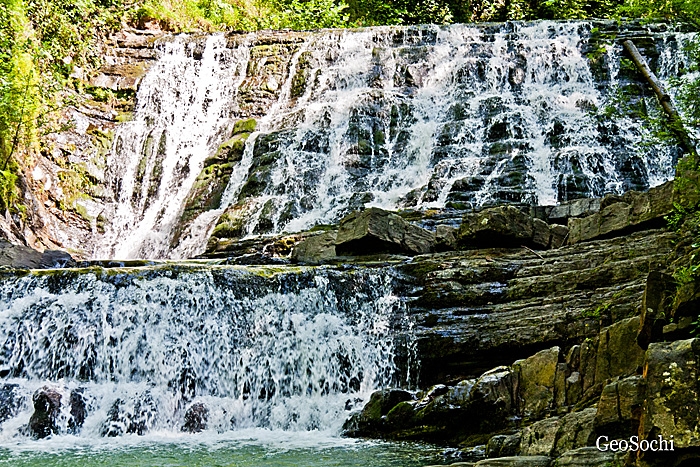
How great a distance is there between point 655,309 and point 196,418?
705 centimetres

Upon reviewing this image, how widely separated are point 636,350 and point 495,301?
4.11m

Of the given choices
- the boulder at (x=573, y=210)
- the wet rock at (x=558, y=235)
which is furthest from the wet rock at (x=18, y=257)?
the boulder at (x=573, y=210)

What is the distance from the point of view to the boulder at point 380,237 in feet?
47.3

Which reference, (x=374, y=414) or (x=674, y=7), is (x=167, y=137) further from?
(x=674, y=7)

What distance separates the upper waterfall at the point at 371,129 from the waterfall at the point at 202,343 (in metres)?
6.50

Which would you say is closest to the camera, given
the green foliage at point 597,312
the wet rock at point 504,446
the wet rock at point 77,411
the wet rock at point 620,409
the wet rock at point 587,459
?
the wet rock at point 587,459

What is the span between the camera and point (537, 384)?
30.3 ft

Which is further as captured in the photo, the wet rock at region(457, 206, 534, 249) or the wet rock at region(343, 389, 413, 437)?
the wet rock at region(457, 206, 534, 249)

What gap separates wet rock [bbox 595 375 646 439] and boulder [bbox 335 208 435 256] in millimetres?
8184

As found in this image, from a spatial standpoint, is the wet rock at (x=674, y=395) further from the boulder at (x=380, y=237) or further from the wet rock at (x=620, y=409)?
the boulder at (x=380, y=237)

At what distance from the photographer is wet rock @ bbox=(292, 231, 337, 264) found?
14.8m

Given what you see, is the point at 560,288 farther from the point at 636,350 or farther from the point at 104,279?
the point at 104,279

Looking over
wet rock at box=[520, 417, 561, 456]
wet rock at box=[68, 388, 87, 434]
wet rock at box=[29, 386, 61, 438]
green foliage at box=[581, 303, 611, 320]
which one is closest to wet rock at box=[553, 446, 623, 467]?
wet rock at box=[520, 417, 561, 456]

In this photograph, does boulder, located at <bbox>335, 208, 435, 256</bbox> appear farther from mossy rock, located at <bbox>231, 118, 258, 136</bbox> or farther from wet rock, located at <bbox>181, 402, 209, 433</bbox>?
mossy rock, located at <bbox>231, 118, 258, 136</bbox>
